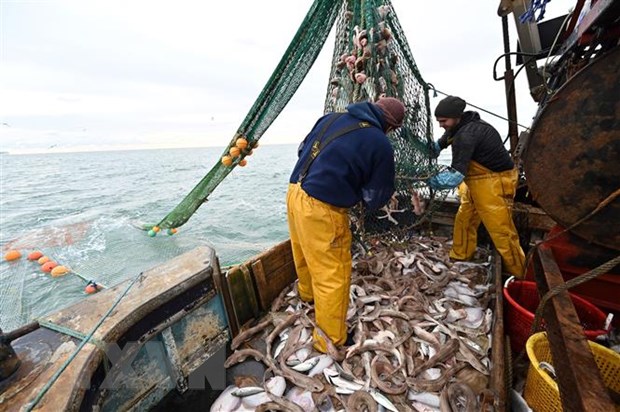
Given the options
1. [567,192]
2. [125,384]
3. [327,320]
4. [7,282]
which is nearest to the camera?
[567,192]

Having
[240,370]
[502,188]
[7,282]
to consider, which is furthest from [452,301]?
[7,282]

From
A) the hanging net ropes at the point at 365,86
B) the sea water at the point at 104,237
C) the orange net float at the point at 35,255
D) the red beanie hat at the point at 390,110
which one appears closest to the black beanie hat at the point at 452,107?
the hanging net ropes at the point at 365,86

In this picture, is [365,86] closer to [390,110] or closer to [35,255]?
[390,110]

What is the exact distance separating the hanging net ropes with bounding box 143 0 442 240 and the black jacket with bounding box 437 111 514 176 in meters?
0.60

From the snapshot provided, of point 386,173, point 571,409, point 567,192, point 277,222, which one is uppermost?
point 386,173

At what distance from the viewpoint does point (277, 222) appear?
41.2 ft

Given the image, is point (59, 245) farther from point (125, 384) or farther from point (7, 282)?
point (125, 384)

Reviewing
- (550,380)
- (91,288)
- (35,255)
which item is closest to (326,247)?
(550,380)

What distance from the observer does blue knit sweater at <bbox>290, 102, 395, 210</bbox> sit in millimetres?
2395

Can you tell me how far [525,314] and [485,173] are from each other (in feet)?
5.86

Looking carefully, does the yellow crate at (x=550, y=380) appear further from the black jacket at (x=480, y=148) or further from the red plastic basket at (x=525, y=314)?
the black jacket at (x=480, y=148)

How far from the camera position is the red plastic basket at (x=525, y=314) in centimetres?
246

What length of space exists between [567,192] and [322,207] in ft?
6.02

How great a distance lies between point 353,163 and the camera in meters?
2.43
